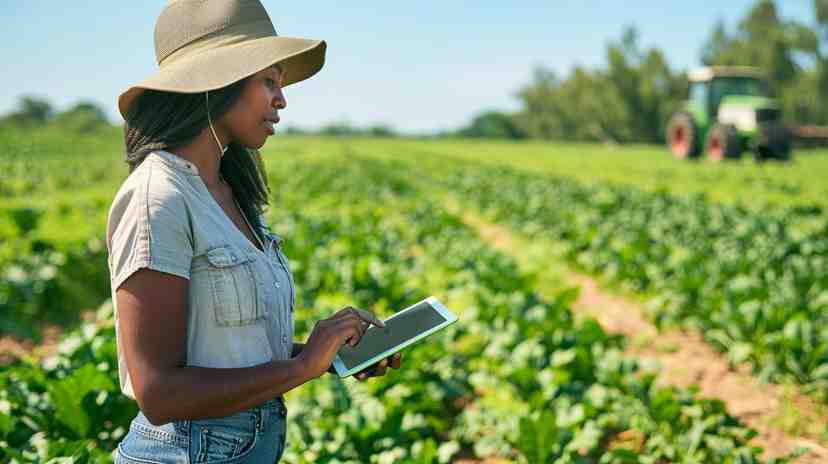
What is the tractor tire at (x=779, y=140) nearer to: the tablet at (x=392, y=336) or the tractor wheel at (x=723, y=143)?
the tractor wheel at (x=723, y=143)

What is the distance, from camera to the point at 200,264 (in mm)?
1622

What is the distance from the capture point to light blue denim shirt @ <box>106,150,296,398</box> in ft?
4.98

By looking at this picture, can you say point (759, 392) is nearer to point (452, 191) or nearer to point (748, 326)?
point (748, 326)

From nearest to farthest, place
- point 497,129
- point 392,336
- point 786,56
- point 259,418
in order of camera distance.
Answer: point 259,418 → point 392,336 → point 786,56 → point 497,129

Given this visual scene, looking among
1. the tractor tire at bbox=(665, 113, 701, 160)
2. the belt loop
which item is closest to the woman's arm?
the belt loop

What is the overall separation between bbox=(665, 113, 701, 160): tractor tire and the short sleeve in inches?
866

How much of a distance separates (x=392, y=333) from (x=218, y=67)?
0.88 metres

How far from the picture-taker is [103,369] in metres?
3.45

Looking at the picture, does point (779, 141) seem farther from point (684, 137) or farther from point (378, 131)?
point (378, 131)

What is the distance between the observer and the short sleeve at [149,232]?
1.49m

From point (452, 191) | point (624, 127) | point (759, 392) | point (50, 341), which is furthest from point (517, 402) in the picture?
point (624, 127)

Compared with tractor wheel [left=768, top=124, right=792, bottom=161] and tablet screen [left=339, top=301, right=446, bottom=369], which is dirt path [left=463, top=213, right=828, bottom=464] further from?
tractor wheel [left=768, top=124, right=792, bottom=161]

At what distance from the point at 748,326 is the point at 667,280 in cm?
145

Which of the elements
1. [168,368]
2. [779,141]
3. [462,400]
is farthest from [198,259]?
[779,141]
